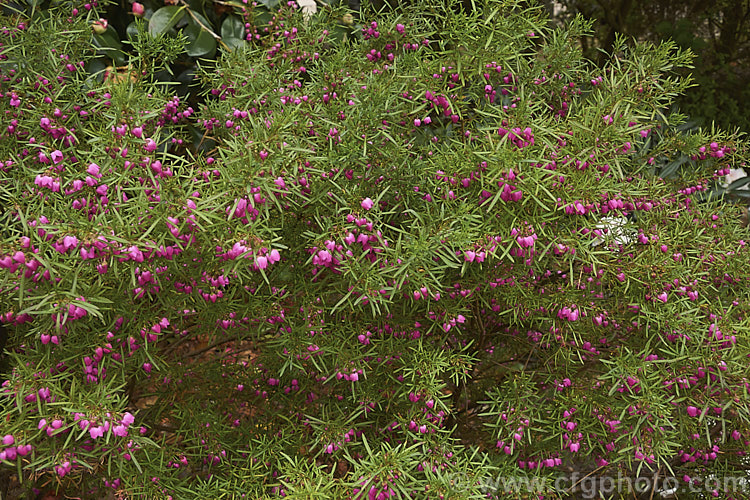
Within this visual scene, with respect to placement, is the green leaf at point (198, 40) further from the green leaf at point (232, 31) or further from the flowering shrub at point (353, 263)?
the flowering shrub at point (353, 263)

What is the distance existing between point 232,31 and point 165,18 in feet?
0.87

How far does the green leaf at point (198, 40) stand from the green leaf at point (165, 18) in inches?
2.1

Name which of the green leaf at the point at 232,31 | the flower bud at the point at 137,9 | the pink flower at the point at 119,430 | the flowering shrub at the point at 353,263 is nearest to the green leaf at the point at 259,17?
the green leaf at the point at 232,31

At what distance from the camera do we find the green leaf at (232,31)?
2.44 meters

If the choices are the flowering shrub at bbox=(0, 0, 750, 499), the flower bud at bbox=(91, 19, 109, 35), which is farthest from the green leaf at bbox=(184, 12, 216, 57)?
the flowering shrub at bbox=(0, 0, 750, 499)

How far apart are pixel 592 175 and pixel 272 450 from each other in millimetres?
1007

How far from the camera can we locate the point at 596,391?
1.60m

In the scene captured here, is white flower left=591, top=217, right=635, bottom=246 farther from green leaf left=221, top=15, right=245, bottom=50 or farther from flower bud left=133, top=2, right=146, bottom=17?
flower bud left=133, top=2, right=146, bottom=17

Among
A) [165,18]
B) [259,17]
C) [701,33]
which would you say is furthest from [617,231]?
[701,33]

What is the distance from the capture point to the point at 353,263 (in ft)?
4.33

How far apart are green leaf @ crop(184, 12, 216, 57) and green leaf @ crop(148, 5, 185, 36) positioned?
5 cm

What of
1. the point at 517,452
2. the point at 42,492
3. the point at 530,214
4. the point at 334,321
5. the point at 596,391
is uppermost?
the point at 530,214

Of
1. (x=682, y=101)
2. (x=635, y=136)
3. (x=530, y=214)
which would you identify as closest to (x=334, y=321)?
(x=530, y=214)

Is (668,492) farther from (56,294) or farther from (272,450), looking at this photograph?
(56,294)
